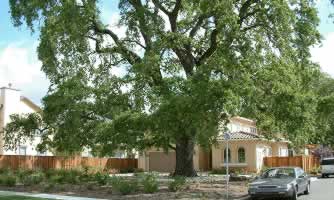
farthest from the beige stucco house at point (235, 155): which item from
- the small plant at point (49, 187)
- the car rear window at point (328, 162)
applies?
the small plant at point (49, 187)

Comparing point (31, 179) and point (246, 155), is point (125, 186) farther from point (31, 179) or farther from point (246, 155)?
point (246, 155)

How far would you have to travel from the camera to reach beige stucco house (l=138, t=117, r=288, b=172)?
50.2 m

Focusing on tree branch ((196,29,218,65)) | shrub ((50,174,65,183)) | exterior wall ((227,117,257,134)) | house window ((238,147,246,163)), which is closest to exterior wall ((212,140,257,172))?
house window ((238,147,246,163))

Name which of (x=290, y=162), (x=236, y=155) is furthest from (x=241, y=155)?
(x=290, y=162)

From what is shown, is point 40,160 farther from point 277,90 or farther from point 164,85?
point 277,90

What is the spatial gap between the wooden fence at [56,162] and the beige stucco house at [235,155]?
305 centimetres

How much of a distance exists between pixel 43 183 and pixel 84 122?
3.92 metres

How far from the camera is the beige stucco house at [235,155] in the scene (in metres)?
50.2

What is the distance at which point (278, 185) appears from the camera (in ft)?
72.3

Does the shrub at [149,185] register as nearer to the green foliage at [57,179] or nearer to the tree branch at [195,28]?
the green foliage at [57,179]

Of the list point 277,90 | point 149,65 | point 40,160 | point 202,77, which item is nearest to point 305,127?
point 277,90

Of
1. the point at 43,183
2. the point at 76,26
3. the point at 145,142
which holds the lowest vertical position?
the point at 43,183

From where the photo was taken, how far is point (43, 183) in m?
29.4

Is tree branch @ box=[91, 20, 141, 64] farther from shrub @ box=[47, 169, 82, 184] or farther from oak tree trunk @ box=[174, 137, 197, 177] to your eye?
shrub @ box=[47, 169, 82, 184]
